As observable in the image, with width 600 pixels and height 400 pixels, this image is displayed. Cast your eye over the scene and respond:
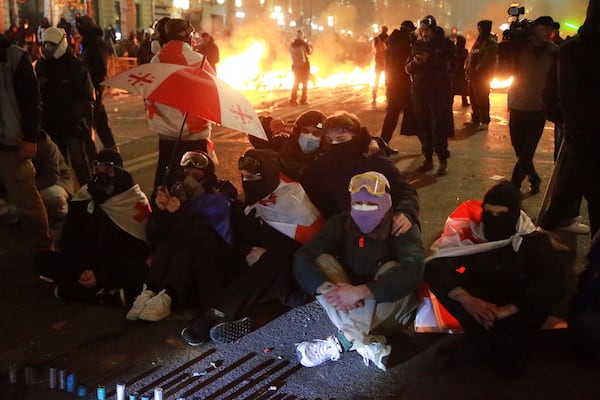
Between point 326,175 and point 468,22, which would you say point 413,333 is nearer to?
point 326,175

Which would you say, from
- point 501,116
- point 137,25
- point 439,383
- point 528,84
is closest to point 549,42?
point 528,84

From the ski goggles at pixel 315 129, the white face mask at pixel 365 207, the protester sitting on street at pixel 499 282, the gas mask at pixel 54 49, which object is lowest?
the protester sitting on street at pixel 499 282

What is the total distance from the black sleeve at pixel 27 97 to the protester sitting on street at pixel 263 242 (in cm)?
181

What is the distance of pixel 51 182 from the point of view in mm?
5812

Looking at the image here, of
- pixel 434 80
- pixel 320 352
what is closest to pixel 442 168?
pixel 434 80

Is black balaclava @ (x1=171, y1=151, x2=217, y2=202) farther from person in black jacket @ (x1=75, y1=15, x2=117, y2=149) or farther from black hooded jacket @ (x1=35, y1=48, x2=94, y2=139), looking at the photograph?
person in black jacket @ (x1=75, y1=15, x2=117, y2=149)

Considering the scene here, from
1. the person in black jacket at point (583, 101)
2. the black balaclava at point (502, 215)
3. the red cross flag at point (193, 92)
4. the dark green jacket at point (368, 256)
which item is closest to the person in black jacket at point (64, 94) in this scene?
the red cross flag at point (193, 92)

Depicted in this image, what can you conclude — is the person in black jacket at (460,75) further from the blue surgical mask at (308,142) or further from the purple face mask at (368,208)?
the purple face mask at (368,208)

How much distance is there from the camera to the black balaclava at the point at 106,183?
14.9ft

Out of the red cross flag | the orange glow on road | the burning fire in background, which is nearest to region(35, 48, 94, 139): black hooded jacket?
the red cross flag

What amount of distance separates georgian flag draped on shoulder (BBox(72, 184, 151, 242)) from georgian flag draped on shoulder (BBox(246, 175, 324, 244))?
803 mm

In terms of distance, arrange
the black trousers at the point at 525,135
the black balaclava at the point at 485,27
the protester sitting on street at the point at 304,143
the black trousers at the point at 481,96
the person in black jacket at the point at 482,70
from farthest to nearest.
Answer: the black trousers at the point at 481,96 < the person in black jacket at the point at 482,70 < the black balaclava at the point at 485,27 < the black trousers at the point at 525,135 < the protester sitting on street at the point at 304,143

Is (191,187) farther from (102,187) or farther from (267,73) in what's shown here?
(267,73)

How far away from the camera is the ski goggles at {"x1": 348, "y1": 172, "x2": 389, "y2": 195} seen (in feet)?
12.2
